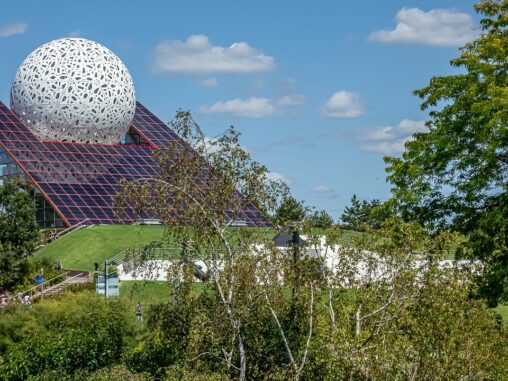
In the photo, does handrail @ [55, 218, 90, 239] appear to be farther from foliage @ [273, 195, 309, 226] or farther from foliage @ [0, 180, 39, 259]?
foliage @ [273, 195, 309, 226]

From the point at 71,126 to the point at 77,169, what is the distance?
14.0 feet

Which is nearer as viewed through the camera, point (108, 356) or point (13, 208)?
point (108, 356)

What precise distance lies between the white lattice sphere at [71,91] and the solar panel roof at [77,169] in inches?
36.0

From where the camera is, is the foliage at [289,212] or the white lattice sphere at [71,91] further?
the white lattice sphere at [71,91]

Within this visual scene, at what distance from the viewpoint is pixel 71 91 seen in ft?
185

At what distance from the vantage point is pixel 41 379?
2036cm

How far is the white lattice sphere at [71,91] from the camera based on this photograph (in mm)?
56594

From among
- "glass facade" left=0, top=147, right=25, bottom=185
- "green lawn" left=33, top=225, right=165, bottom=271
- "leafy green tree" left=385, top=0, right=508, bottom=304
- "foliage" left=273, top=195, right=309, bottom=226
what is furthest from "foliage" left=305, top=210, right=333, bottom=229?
"glass facade" left=0, top=147, right=25, bottom=185

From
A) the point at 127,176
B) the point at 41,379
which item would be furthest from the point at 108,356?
the point at 127,176

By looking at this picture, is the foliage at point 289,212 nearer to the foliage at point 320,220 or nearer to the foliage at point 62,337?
the foliage at point 320,220

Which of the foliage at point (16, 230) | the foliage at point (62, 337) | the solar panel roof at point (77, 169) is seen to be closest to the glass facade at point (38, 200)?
the solar panel roof at point (77, 169)

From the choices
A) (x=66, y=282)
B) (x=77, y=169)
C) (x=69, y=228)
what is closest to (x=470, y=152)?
(x=66, y=282)

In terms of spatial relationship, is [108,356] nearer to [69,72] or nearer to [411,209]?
[411,209]

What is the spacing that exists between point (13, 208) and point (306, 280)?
2313 cm
